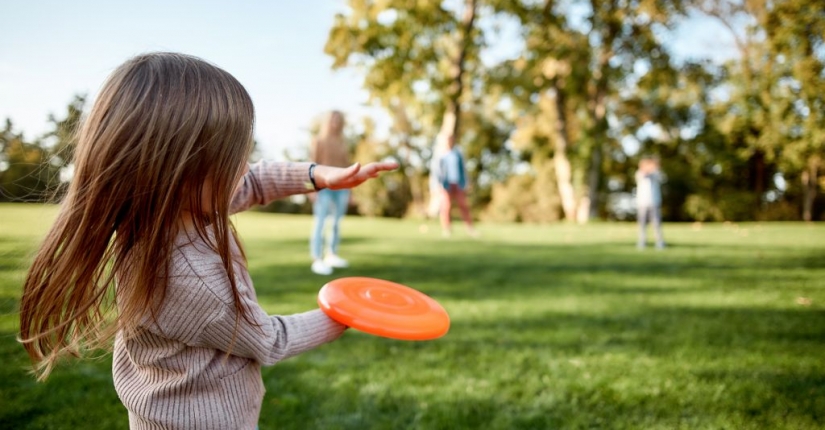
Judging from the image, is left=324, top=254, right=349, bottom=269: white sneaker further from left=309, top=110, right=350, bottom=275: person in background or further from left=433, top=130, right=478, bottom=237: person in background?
left=433, top=130, right=478, bottom=237: person in background

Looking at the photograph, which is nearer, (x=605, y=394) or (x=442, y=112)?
(x=605, y=394)

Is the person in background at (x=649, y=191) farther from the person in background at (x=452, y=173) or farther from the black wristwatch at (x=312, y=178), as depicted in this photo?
the black wristwatch at (x=312, y=178)

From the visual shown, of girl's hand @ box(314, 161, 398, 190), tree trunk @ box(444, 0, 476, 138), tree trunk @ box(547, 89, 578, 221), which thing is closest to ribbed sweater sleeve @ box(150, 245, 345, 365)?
girl's hand @ box(314, 161, 398, 190)

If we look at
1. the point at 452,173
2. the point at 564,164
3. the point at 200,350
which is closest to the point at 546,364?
the point at 200,350

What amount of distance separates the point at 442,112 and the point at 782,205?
20.9 metres

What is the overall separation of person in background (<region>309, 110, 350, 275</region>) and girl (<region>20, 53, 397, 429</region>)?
5.49 metres

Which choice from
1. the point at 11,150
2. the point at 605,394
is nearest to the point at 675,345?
the point at 605,394

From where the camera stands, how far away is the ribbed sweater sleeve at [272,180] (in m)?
1.82

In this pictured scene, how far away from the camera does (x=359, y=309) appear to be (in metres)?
1.52

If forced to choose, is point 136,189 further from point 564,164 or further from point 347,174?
point 564,164

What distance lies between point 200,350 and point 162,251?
27 centimetres

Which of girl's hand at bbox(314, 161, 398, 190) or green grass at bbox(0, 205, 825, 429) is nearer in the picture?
girl's hand at bbox(314, 161, 398, 190)

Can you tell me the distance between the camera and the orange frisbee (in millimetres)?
1469

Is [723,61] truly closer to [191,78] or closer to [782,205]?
[782,205]
